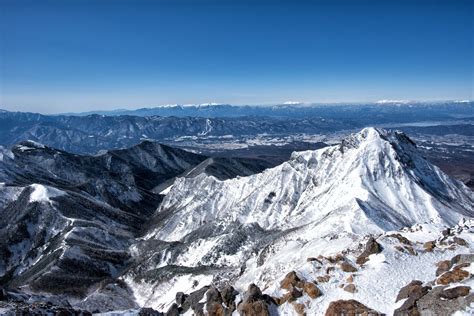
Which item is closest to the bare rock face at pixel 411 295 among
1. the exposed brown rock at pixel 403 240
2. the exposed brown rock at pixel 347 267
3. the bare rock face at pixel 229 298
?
the exposed brown rock at pixel 347 267

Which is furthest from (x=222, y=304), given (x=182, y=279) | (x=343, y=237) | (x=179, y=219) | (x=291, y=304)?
(x=179, y=219)

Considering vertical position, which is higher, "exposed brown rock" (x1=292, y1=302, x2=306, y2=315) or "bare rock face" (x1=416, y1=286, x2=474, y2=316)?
"bare rock face" (x1=416, y1=286, x2=474, y2=316)

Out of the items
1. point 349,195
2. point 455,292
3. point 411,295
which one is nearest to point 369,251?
point 411,295

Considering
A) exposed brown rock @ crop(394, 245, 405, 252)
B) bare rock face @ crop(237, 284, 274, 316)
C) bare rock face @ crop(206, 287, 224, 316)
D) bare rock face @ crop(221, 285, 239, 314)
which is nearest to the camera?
bare rock face @ crop(237, 284, 274, 316)

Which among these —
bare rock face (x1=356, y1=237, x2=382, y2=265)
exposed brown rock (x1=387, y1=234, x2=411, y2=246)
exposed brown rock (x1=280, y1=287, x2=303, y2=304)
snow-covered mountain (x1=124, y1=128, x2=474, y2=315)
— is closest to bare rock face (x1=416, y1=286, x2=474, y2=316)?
exposed brown rock (x1=280, y1=287, x2=303, y2=304)

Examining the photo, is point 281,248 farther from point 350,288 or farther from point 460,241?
point 350,288

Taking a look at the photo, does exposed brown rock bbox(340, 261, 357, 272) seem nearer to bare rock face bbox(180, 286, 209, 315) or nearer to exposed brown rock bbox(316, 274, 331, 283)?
exposed brown rock bbox(316, 274, 331, 283)
